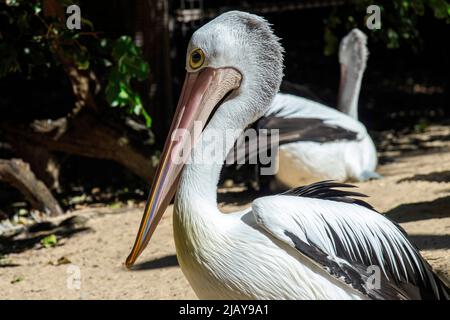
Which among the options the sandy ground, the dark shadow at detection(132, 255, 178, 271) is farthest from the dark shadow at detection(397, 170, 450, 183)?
the dark shadow at detection(132, 255, 178, 271)

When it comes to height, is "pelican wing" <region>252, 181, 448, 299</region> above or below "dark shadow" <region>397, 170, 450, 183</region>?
above

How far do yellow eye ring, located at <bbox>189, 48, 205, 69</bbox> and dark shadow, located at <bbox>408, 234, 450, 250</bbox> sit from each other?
5.39ft

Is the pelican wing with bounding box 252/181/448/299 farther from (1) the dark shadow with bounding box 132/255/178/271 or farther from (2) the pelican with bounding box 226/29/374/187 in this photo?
(2) the pelican with bounding box 226/29/374/187

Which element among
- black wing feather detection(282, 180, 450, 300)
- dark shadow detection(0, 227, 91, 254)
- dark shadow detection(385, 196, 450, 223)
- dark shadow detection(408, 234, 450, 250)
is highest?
black wing feather detection(282, 180, 450, 300)

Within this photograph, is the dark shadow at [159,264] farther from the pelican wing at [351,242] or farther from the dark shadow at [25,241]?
the pelican wing at [351,242]

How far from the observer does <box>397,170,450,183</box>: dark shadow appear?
5867mm

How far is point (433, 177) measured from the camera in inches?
235

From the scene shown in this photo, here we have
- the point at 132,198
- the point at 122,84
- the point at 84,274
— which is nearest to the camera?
the point at 84,274

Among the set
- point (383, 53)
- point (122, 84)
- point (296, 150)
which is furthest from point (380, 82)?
point (122, 84)

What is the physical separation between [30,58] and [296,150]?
85.0 inches

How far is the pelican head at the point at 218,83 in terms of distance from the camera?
3178mm

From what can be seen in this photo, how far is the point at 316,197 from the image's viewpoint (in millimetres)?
3242
